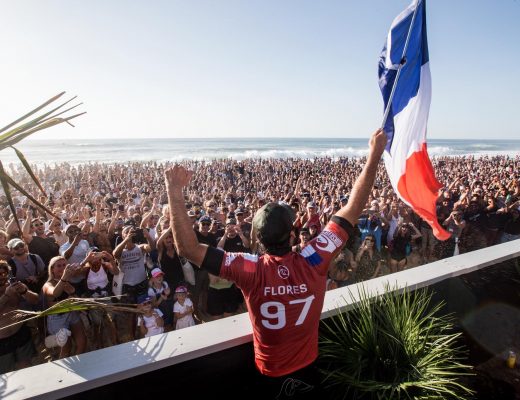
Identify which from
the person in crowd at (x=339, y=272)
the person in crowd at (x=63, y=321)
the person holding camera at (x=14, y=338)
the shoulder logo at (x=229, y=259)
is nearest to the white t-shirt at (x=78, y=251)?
the person in crowd at (x=63, y=321)

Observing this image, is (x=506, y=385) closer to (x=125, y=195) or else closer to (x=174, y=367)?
(x=174, y=367)

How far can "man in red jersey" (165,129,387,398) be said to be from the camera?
175cm

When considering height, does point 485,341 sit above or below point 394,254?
above

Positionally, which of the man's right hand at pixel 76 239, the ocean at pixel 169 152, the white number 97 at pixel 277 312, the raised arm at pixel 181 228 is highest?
the raised arm at pixel 181 228

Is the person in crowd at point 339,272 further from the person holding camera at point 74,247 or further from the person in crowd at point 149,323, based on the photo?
the person holding camera at point 74,247

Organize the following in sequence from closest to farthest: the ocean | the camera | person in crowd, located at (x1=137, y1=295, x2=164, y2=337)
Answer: person in crowd, located at (x1=137, y1=295, x2=164, y2=337)
the camera
the ocean

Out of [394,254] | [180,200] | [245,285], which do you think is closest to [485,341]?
[245,285]

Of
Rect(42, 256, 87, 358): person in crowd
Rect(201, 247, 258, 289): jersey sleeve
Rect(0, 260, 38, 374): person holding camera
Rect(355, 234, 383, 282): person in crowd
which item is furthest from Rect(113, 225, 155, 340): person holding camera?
Rect(201, 247, 258, 289): jersey sleeve

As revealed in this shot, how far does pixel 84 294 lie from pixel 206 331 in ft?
11.1

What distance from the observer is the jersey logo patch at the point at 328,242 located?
1855 mm

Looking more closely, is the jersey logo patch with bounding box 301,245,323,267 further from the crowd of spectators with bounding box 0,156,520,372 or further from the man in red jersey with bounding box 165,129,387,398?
the crowd of spectators with bounding box 0,156,520,372

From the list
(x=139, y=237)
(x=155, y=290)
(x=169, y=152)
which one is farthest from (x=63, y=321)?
(x=169, y=152)

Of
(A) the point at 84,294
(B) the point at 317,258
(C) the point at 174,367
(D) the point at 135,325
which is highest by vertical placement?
(B) the point at 317,258

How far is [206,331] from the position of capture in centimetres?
239
